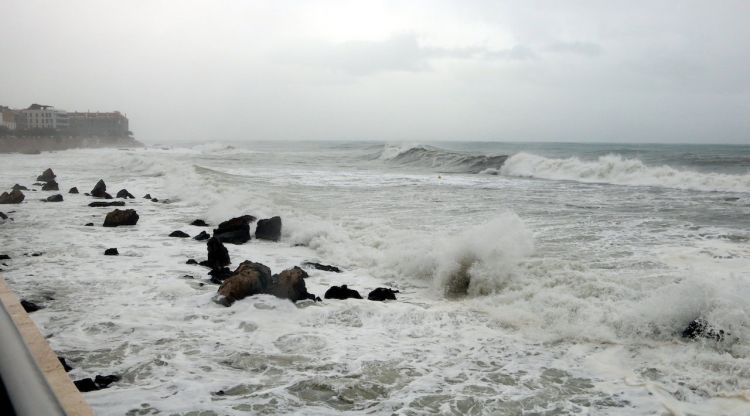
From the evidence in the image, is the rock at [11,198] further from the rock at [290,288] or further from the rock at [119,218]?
the rock at [290,288]

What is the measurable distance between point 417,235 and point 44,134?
7685 cm

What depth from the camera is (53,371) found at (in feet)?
Answer: 8.98

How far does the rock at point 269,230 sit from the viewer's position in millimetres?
11023

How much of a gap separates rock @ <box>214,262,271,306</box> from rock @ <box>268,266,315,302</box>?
12 cm

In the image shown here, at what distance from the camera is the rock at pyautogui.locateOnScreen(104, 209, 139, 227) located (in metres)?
11.5

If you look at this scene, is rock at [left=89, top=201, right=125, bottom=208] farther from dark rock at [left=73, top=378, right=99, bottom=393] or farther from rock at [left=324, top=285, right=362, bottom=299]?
dark rock at [left=73, top=378, right=99, bottom=393]

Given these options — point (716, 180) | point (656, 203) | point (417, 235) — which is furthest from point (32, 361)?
point (716, 180)

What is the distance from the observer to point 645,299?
20.4 feet

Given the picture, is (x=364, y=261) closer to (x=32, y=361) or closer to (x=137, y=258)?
(x=137, y=258)

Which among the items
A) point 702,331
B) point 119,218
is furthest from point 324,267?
point 119,218

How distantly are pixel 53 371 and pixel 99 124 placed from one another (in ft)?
356

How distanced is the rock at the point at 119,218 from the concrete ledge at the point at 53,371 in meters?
8.09

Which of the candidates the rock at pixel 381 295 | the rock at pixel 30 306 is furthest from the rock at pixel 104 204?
the rock at pixel 381 295

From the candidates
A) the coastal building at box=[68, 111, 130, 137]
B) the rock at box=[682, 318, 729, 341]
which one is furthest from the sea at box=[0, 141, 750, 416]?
the coastal building at box=[68, 111, 130, 137]
